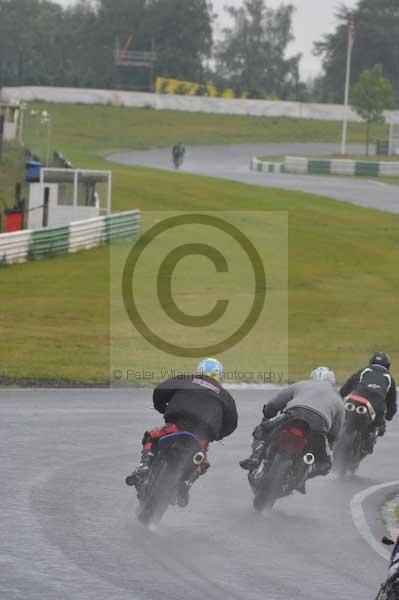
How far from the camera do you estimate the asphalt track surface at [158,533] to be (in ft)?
27.0

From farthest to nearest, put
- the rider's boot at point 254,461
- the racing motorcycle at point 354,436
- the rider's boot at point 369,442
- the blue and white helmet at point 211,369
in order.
A: the rider's boot at point 369,442, the racing motorcycle at point 354,436, the rider's boot at point 254,461, the blue and white helmet at point 211,369

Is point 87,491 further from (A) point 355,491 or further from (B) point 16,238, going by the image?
(B) point 16,238

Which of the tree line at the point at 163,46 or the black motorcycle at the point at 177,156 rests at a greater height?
the tree line at the point at 163,46

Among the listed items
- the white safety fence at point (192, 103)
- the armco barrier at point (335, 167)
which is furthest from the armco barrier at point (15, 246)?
the white safety fence at point (192, 103)

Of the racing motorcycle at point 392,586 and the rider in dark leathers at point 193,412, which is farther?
the rider in dark leathers at point 193,412

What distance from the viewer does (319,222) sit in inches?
1763

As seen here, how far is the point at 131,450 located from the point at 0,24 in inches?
5383

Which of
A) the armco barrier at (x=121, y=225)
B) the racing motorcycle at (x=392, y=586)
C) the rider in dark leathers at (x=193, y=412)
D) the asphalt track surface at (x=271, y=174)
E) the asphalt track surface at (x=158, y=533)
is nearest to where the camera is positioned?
the racing motorcycle at (x=392, y=586)

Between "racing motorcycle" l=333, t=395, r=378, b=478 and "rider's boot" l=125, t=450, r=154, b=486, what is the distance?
3398 mm

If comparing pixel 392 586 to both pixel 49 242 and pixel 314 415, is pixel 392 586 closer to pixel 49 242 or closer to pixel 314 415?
pixel 314 415

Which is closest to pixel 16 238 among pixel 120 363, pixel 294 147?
pixel 120 363

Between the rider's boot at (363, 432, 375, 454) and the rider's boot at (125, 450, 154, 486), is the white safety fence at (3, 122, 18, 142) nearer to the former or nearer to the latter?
the rider's boot at (363, 432, 375, 454)

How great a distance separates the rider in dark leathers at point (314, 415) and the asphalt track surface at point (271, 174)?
128ft

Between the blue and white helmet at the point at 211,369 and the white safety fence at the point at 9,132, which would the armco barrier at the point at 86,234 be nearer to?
the blue and white helmet at the point at 211,369
